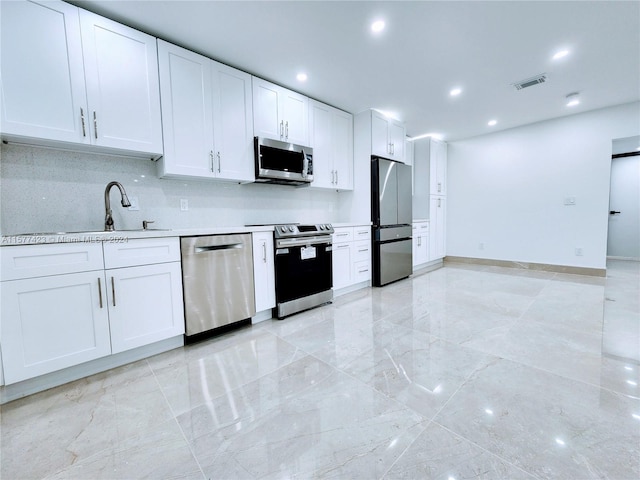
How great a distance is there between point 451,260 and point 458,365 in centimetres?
430

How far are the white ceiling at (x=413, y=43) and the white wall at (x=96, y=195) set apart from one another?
43.8 inches

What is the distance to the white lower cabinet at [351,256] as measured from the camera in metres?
3.31

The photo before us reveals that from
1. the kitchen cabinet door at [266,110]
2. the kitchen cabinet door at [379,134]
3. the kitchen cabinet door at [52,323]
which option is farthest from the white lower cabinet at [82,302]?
the kitchen cabinet door at [379,134]

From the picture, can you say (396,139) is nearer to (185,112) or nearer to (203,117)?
(203,117)

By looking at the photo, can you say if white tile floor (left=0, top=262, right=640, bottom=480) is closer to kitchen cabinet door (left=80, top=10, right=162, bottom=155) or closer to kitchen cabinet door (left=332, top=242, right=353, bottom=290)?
kitchen cabinet door (left=332, top=242, right=353, bottom=290)

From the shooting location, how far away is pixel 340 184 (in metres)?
3.72

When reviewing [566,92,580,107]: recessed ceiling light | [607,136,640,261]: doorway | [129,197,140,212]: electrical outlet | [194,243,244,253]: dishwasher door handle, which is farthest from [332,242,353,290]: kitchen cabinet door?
[607,136,640,261]: doorway

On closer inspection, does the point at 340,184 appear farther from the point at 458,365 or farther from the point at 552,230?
the point at 552,230

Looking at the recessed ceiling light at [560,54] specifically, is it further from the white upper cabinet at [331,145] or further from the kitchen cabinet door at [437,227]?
the kitchen cabinet door at [437,227]

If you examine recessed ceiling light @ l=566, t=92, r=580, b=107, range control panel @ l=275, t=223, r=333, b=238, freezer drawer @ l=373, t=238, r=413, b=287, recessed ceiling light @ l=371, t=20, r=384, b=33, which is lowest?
freezer drawer @ l=373, t=238, r=413, b=287

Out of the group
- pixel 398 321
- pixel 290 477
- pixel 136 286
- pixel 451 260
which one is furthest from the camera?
pixel 451 260

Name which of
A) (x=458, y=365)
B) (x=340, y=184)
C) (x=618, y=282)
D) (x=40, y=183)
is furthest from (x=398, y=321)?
(x=618, y=282)

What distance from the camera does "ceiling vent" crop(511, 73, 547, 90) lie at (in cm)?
293

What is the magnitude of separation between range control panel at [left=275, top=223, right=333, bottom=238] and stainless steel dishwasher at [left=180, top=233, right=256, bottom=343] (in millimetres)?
324
